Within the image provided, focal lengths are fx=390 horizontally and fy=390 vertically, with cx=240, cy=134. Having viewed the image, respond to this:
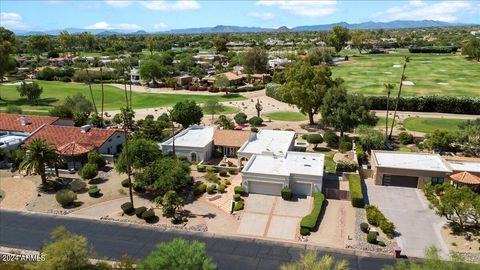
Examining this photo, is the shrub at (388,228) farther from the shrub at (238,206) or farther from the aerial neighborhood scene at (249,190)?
the shrub at (238,206)

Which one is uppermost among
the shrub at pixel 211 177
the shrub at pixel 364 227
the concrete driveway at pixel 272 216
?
the shrub at pixel 211 177

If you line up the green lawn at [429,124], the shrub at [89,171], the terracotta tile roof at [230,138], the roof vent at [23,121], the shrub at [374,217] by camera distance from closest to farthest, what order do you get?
the shrub at [374,217], the shrub at [89,171], the terracotta tile roof at [230,138], the roof vent at [23,121], the green lawn at [429,124]

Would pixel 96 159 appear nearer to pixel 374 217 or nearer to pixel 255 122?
pixel 255 122

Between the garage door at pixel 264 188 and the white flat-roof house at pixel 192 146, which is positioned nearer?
the garage door at pixel 264 188

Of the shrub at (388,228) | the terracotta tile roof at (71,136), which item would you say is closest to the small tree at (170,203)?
the shrub at (388,228)

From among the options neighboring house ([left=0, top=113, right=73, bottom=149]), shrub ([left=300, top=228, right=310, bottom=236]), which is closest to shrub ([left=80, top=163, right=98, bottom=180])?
neighboring house ([left=0, top=113, right=73, bottom=149])

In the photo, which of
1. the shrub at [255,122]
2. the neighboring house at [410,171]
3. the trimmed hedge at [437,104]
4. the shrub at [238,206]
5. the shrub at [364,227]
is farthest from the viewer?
the trimmed hedge at [437,104]

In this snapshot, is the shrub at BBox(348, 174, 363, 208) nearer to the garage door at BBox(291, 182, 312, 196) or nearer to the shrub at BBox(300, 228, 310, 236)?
the garage door at BBox(291, 182, 312, 196)

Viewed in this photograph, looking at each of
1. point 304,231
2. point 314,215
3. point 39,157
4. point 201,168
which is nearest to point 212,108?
point 201,168
